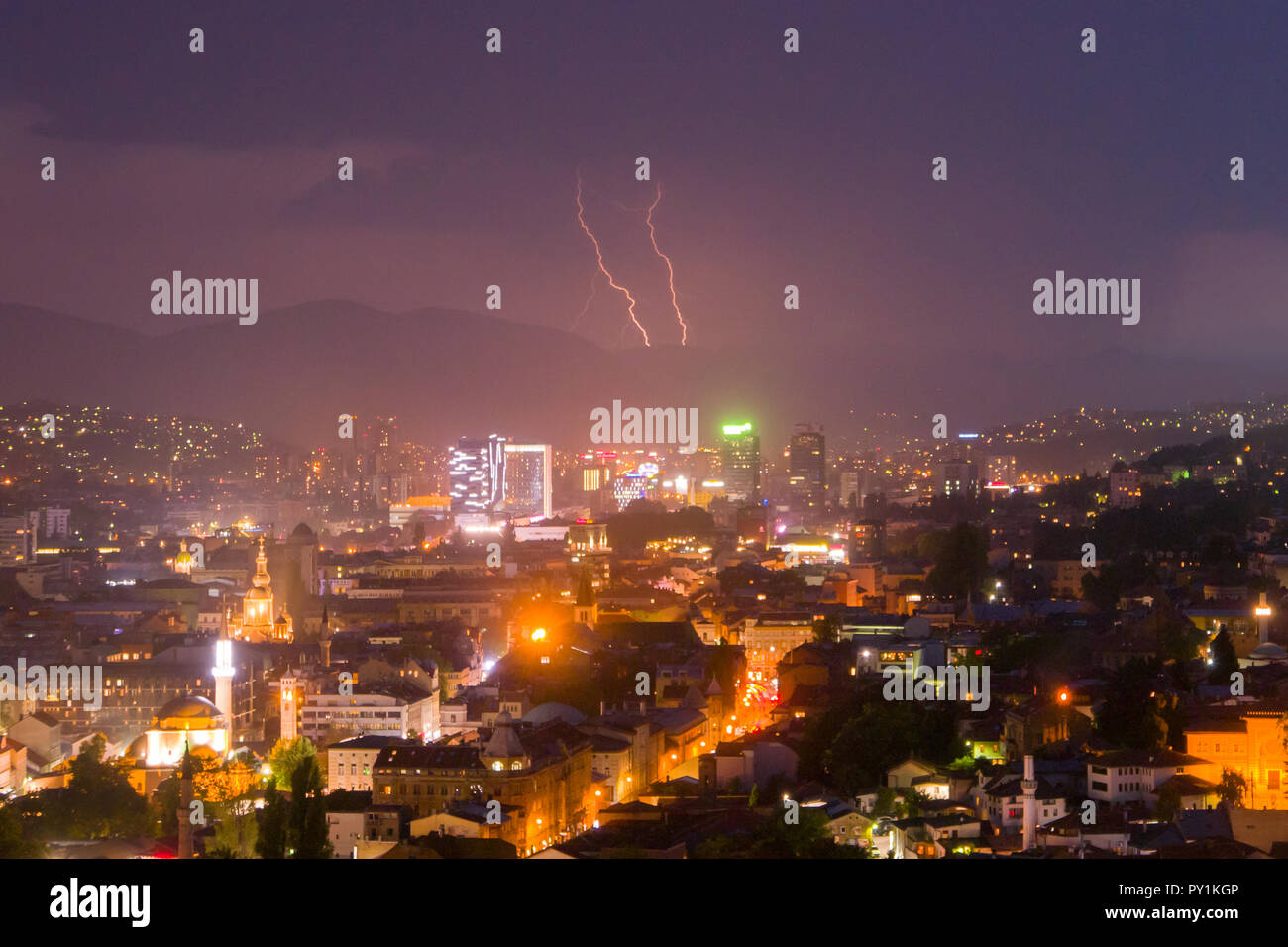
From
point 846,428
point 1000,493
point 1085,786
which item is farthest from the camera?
point 846,428

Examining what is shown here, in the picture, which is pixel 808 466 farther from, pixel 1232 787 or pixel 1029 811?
pixel 1029 811

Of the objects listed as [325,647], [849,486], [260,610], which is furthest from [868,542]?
[849,486]

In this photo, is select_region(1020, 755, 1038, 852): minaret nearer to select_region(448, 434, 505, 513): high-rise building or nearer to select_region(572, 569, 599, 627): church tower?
select_region(572, 569, 599, 627): church tower

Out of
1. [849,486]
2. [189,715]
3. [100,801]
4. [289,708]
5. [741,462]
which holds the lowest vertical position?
[100,801]

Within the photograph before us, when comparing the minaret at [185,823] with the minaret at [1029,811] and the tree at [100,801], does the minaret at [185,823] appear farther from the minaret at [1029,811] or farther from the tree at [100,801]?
the minaret at [1029,811]
